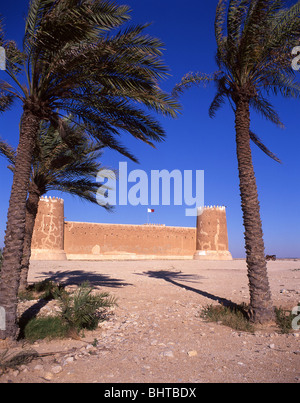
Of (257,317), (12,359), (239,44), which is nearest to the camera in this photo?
(12,359)

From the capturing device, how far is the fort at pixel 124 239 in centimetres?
2305

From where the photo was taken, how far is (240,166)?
6531 mm

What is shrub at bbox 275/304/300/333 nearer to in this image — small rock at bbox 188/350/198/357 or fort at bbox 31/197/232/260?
small rock at bbox 188/350/198/357

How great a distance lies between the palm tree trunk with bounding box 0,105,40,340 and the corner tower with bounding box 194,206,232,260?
24787mm

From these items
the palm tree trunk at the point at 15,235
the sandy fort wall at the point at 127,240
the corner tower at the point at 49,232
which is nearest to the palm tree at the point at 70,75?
the palm tree trunk at the point at 15,235

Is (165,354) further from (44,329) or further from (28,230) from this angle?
(28,230)

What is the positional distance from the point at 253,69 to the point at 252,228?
3.37 meters

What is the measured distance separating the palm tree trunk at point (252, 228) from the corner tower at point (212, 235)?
74.3 ft

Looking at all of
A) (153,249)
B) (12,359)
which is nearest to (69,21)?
(12,359)

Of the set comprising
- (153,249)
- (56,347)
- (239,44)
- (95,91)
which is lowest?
(56,347)

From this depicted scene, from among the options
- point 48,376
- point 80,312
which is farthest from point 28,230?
point 48,376

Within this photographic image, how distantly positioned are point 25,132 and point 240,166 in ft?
13.9

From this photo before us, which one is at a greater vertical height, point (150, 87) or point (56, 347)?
Answer: point (150, 87)

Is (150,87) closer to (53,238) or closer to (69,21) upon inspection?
(69,21)
